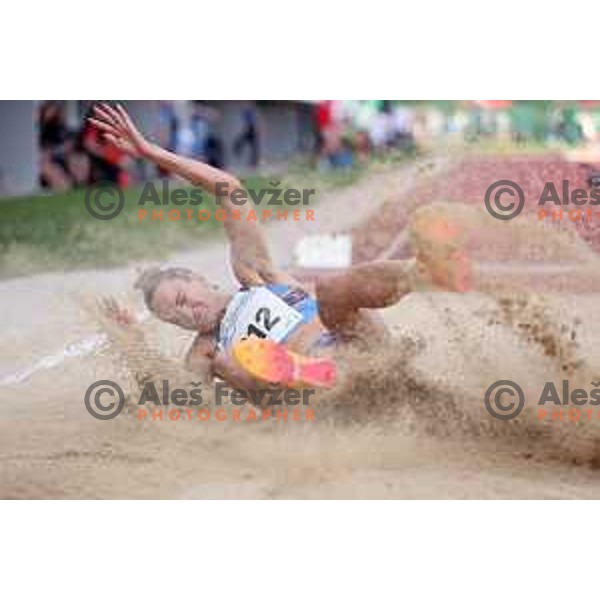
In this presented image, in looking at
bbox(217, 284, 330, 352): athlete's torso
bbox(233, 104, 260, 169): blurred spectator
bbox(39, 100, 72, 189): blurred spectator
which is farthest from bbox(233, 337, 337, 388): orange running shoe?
bbox(39, 100, 72, 189): blurred spectator

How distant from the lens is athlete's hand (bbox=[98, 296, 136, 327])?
5.25 m

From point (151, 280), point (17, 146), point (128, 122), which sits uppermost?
point (128, 122)

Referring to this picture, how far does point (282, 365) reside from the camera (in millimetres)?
5141

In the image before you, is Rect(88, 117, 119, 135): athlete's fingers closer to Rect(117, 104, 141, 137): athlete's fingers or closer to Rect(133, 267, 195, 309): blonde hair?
Rect(117, 104, 141, 137): athlete's fingers

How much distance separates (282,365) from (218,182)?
736mm

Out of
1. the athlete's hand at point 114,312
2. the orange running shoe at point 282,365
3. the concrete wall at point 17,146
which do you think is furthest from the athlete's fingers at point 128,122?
the orange running shoe at point 282,365

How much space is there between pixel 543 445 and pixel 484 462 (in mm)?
241

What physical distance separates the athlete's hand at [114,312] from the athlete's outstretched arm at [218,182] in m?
0.46

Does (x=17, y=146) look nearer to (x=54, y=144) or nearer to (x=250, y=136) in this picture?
(x=54, y=144)

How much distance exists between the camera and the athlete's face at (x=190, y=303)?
5.21 m

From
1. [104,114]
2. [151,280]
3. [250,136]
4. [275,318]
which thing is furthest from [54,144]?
[275,318]

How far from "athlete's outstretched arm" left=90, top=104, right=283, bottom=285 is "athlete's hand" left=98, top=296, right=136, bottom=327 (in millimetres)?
455
